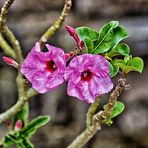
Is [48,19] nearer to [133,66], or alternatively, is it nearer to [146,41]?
[146,41]

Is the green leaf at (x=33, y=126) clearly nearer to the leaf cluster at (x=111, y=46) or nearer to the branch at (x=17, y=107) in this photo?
the branch at (x=17, y=107)

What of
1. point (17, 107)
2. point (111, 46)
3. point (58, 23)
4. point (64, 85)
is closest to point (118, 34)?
point (111, 46)

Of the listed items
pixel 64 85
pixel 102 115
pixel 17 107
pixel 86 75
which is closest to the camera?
pixel 86 75

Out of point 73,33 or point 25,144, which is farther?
point 25,144

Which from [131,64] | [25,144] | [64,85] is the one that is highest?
[131,64]

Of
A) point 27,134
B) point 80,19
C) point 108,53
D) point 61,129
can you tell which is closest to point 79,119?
A: point 61,129

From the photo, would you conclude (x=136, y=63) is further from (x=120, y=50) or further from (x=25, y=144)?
(x=25, y=144)
